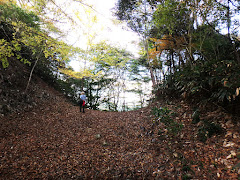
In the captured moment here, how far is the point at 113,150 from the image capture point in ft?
12.2

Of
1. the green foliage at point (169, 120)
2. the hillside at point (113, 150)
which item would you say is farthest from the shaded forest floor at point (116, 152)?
the green foliage at point (169, 120)

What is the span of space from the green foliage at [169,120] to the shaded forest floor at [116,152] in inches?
7.3

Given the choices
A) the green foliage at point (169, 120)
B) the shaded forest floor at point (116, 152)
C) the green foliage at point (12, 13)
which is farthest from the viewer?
the green foliage at point (12, 13)

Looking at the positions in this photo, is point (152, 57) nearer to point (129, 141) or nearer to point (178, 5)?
point (178, 5)

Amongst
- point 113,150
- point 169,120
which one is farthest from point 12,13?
point 169,120

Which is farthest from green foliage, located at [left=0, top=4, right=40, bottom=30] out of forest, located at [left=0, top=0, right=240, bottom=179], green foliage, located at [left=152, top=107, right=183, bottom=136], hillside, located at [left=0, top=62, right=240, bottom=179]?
green foliage, located at [left=152, top=107, right=183, bottom=136]

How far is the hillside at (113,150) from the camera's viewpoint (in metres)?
2.52

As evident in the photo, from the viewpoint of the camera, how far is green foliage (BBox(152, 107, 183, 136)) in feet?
12.6

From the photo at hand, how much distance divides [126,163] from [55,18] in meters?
4.86

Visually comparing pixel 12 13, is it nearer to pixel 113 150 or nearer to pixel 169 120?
pixel 113 150

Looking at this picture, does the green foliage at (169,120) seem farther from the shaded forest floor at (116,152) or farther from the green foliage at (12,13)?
the green foliage at (12,13)

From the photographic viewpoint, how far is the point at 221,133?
9.46 ft

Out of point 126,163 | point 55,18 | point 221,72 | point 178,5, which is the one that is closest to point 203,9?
point 178,5

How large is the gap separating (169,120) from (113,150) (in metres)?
2.25
